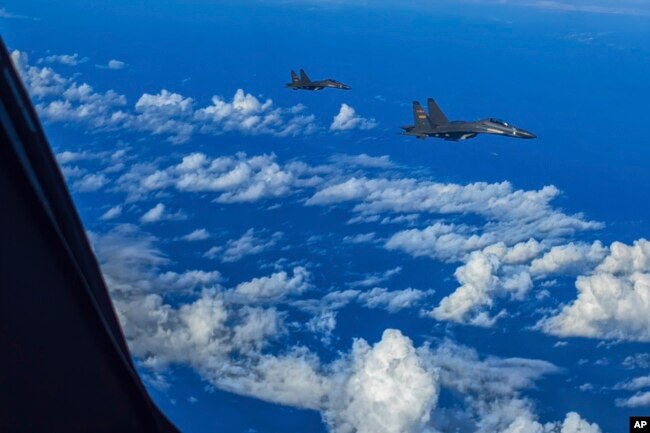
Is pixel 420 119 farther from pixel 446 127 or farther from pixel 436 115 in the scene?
pixel 446 127

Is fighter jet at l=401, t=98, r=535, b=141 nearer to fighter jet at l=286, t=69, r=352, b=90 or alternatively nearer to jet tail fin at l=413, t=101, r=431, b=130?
jet tail fin at l=413, t=101, r=431, b=130

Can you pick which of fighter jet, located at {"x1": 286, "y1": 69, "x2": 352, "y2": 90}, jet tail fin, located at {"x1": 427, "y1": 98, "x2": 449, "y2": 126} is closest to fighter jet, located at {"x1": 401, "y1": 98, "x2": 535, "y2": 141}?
jet tail fin, located at {"x1": 427, "y1": 98, "x2": 449, "y2": 126}

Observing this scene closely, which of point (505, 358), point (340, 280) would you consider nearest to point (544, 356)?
point (505, 358)

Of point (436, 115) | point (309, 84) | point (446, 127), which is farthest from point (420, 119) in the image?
point (309, 84)

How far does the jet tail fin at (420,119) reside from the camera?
37875 mm

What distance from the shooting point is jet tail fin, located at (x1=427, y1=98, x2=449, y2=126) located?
124 ft

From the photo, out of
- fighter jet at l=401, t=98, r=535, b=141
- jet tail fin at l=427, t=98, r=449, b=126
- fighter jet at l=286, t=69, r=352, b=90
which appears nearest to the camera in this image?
fighter jet at l=401, t=98, r=535, b=141

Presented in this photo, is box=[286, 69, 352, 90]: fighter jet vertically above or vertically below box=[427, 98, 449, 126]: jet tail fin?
above

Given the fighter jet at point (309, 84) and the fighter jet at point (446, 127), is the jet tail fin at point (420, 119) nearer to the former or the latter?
the fighter jet at point (446, 127)

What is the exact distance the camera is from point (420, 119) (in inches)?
1502

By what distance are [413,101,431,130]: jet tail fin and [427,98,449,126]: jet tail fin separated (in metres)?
0.29

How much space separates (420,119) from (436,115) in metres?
0.89

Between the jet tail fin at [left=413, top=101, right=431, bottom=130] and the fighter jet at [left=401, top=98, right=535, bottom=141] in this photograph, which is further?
the jet tail fin at [left=413, top=101, right=431, bottom=130]

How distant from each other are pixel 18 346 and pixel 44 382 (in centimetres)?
17
